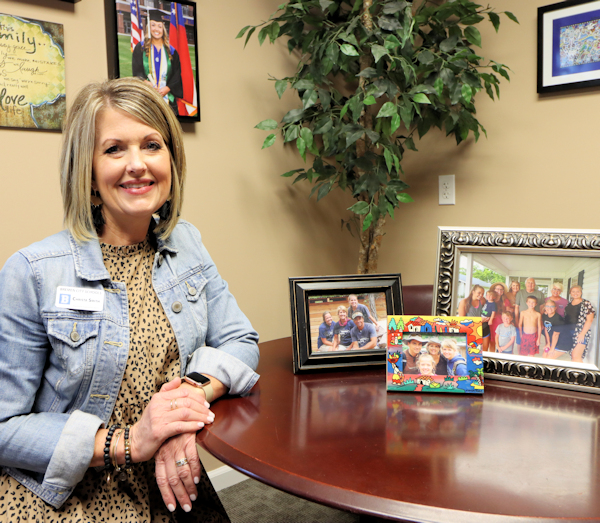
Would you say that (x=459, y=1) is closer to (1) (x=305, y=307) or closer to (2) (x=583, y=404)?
(1) (x=305, y=307)

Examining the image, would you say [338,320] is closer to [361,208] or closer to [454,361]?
[454,361]

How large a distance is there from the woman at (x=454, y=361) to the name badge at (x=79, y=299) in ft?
2.41

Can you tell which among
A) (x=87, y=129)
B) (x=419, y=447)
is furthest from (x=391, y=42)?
(x=419, y=447)

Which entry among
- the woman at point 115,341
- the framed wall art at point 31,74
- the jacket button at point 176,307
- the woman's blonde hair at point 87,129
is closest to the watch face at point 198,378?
the woman at point 115,341

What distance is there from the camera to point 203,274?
1.29 m

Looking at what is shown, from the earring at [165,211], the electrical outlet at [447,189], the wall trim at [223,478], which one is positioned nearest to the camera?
the earring at [165,211]

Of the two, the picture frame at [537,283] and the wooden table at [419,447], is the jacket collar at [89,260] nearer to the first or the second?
the wooden table at [419,447]

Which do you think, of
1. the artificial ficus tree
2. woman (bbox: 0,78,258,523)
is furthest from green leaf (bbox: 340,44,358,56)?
woman (bbox: 0,78,258,523)

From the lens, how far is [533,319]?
3.56 ft

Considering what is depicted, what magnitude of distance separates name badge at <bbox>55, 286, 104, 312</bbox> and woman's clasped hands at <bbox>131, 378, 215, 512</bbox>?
241mm

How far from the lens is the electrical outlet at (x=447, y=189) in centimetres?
248

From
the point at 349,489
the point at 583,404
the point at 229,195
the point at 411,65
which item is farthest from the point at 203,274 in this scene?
the point at 411,65

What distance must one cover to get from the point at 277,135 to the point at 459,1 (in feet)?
3.16

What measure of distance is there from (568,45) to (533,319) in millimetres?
1522
